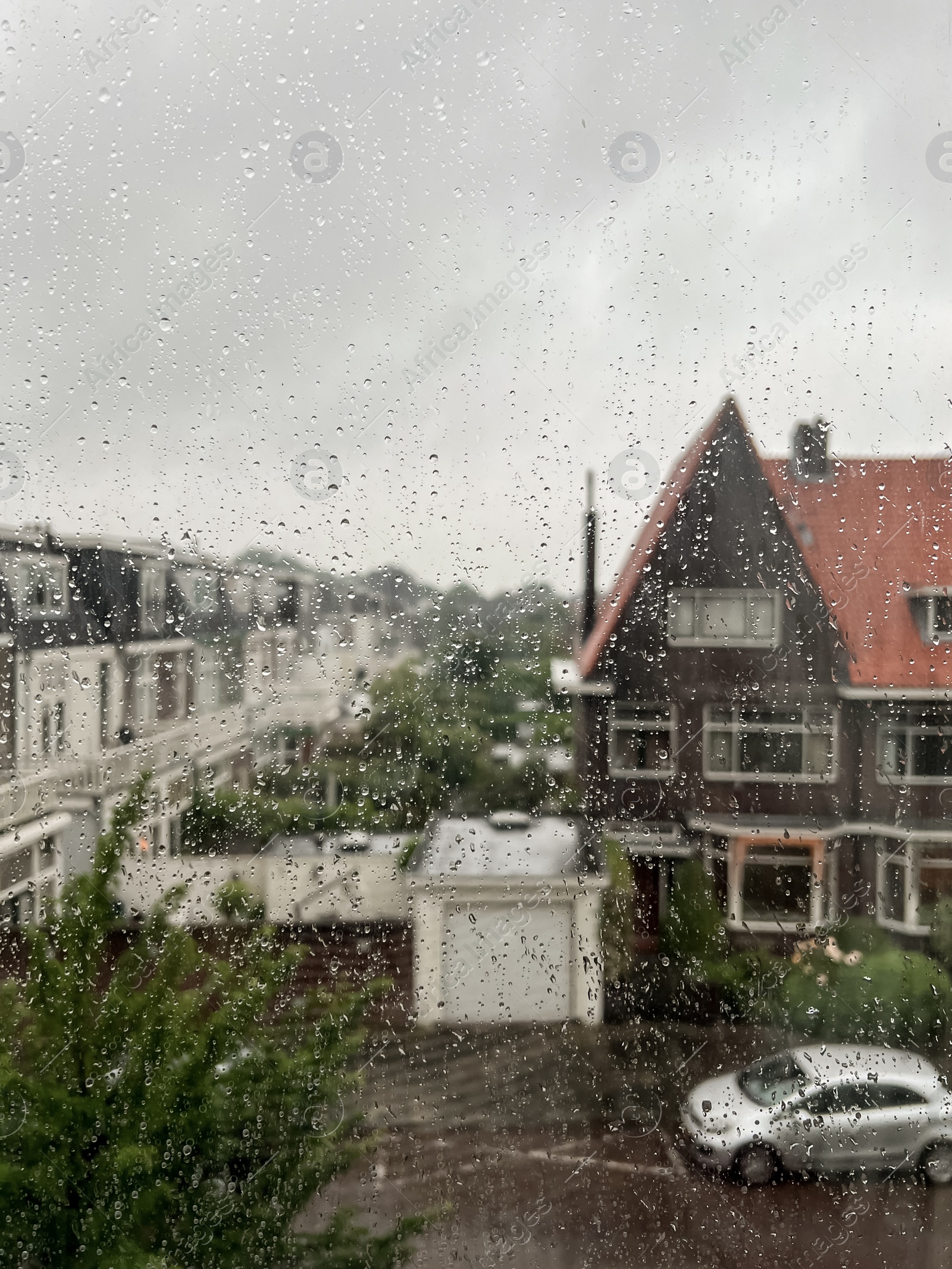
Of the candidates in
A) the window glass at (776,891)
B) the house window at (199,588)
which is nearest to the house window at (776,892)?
the window glass at (776,891)

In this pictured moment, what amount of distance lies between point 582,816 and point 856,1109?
53 centimetres

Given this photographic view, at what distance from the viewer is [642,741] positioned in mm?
A: 1010

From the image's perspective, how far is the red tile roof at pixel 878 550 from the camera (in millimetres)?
1034

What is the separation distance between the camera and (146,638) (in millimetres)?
1027

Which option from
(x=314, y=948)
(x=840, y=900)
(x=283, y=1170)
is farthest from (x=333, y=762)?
(x=840, y=900)

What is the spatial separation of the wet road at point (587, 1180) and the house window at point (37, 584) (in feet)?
2.49

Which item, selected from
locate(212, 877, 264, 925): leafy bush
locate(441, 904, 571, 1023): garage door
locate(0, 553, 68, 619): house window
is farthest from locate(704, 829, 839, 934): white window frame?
locate(0, 553, 68, 619): house window

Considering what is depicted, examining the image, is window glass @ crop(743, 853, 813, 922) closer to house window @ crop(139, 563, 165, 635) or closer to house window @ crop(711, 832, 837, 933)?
house window @ crop(711, 832, 837, 933)

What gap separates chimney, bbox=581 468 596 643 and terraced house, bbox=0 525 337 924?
35 centimetres

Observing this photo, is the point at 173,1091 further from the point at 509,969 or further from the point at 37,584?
the point at 37,584

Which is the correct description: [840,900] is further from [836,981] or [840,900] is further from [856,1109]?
[856,1109]

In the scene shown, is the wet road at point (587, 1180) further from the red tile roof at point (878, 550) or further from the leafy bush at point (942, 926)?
the red tile roof at point (878, 550)

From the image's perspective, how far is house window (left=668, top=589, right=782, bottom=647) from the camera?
1.01 metres

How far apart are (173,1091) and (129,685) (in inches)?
21.0
